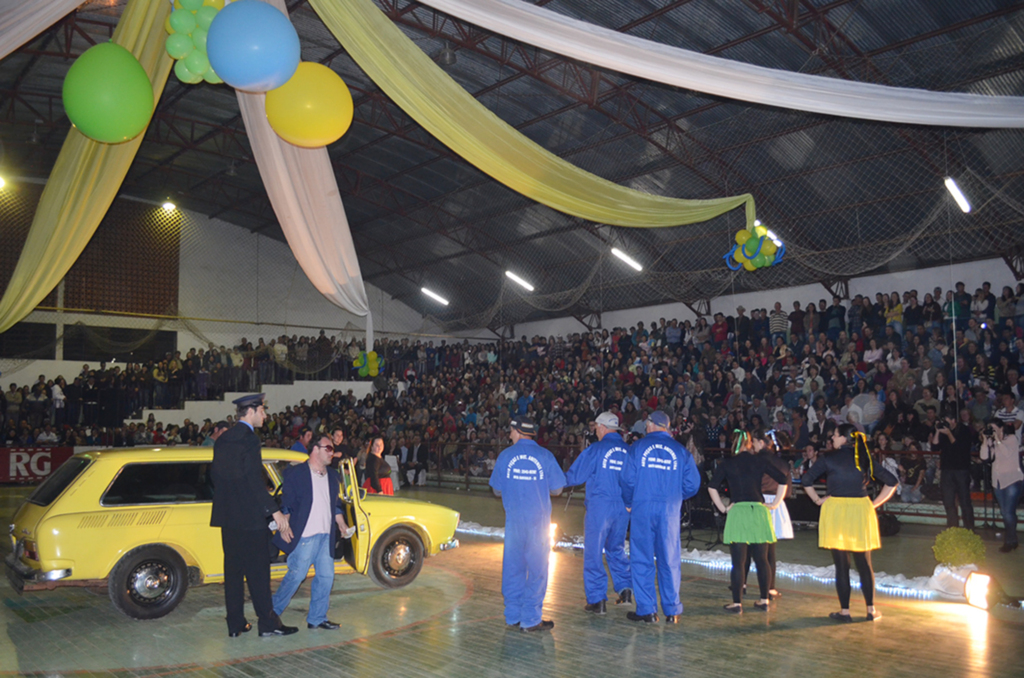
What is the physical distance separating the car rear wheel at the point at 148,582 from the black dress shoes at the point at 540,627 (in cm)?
312

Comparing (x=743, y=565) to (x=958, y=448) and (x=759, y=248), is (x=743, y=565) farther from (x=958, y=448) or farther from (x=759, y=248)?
(x=759, y=248)

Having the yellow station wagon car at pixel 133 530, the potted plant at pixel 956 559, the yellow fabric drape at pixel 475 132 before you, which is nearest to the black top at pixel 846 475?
the potted plant at pixel 956 559

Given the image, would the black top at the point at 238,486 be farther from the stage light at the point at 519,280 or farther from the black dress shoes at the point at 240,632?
the stage light at the point at 519,280

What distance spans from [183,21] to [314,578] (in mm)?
4863

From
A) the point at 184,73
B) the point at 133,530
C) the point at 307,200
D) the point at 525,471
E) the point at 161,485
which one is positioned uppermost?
the point at 184,73

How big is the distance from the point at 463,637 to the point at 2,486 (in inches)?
736

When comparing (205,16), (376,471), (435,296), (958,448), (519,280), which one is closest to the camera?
(205,16)

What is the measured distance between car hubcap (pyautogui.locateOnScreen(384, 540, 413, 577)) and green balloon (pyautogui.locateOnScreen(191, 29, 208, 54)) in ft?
16.9

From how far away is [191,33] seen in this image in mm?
6734

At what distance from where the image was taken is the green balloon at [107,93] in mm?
6449

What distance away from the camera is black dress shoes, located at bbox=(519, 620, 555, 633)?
250 inches

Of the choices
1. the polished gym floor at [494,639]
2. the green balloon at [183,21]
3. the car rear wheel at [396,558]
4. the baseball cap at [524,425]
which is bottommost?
the polished gym floor at [494,639]

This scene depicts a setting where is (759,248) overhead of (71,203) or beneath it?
overhead

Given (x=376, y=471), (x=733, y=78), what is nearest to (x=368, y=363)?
(x=376, y=471)
